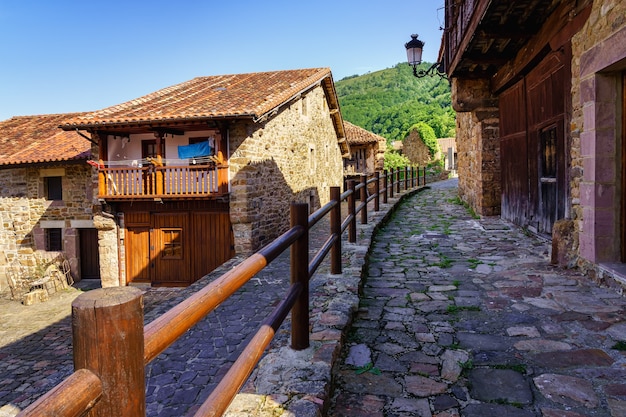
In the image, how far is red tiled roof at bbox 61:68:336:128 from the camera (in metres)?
10.8

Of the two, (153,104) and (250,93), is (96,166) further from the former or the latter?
(250,93)

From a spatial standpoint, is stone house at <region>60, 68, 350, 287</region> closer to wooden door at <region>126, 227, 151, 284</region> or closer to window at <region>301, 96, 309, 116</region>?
wooden door at <region>126, 227, 151, 284</region>

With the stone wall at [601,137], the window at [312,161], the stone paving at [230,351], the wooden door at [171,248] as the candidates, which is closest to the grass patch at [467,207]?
the stone paving at [230,351]

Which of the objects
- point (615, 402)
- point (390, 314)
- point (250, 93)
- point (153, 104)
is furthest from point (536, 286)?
point (153, 104)

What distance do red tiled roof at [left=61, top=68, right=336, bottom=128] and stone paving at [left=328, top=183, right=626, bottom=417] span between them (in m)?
7.06

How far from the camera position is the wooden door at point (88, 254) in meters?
15.4

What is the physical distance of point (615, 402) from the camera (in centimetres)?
→ 212

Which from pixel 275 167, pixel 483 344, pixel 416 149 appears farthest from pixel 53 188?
pixel 416 149

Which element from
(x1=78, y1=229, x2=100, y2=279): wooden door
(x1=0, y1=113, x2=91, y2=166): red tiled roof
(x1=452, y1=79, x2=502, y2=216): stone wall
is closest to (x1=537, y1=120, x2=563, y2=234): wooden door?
(x1=452, y1=79, x2=502, y2=216): stone wall

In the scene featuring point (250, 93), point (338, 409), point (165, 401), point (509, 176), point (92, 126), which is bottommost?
point (165, 401)

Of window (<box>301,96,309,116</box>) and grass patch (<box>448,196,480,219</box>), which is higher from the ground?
window (<box>301,96,309,116</box>)

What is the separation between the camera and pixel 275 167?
12.9 metres

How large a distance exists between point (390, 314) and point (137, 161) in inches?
441

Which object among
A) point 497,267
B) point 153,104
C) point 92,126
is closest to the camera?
point 497,267
